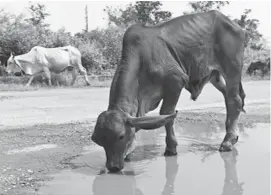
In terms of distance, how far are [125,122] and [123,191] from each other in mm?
850

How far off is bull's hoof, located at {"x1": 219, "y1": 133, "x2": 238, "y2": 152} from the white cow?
16.6 metres

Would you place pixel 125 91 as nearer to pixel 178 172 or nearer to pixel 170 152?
pixel 178 172

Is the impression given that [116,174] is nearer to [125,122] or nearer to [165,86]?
[125,122]

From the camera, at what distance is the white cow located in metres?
22.0

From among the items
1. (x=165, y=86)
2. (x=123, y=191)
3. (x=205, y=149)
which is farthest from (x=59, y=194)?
(x=205, y=149)

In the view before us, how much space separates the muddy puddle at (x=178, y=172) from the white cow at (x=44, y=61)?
15532mm

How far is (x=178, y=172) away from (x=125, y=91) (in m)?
1.34

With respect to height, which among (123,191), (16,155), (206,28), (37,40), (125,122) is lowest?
(37,40)

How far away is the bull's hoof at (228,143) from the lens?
22.2 ft

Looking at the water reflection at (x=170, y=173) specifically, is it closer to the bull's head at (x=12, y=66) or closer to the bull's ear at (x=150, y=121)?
the bull's ear at (x=150, y=121)

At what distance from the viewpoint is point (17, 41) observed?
81.4 ft

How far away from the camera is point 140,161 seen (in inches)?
243

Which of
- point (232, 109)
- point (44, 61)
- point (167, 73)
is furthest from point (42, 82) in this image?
point (167, 73)

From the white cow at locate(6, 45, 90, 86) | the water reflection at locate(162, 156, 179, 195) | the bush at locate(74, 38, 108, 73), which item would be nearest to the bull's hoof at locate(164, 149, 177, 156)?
the water reflection at locate(162, 156, 179, 195)
